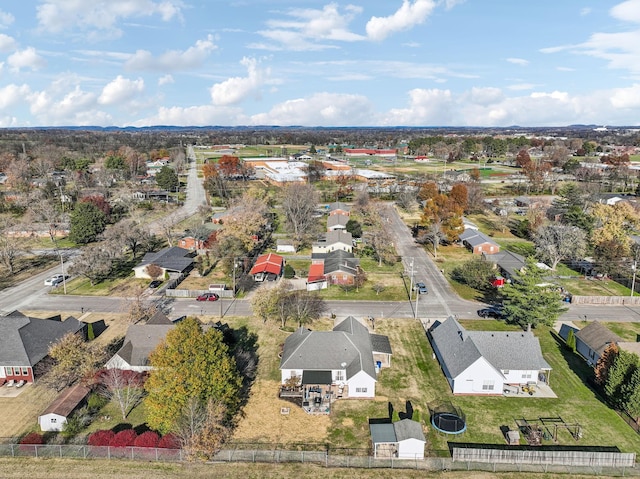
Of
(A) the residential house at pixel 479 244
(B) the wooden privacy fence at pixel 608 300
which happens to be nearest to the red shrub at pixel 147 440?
(B) the wooden privacy fence at pixel 608 300

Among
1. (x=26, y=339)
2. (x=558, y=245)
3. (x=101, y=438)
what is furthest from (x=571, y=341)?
(x=26, y=339)

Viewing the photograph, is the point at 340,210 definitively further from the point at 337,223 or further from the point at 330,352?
the point at 330,352

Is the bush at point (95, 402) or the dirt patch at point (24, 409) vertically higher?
the bush at point (95, 402)

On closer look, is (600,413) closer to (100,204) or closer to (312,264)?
(312,264)

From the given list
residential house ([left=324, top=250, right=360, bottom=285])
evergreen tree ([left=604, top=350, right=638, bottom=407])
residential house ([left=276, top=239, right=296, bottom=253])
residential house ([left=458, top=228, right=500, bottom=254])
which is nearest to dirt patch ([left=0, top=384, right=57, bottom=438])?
residential house ([left=324, top=250, right=360, bottom=285])

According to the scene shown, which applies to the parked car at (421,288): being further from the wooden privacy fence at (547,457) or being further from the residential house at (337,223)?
the residential house at (337,223)

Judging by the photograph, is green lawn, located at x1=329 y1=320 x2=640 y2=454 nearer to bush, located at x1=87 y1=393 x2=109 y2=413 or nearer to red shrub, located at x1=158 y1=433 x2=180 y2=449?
red shrub, located at x1=158 y1=433 x2=180 y2=449
